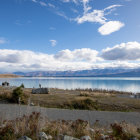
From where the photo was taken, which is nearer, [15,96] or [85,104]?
[85,104]

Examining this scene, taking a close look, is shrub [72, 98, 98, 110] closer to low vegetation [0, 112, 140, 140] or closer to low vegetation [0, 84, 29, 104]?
low vegetation [0, 84, 29, 104]

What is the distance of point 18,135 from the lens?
4.46 meters

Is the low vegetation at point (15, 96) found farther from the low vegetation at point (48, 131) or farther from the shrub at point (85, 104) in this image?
the low vegetation at point (48, 131)

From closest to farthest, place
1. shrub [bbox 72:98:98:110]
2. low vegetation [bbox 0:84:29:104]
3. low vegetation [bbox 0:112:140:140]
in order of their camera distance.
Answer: low vegetation [bbox 0:112:140:140] → shrub [bbox 72:98:98:110] → low vegetation [bbox 0:84:29:104]

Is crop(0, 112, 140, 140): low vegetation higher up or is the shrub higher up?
crop(0, 112, 140, 140): low vegetation

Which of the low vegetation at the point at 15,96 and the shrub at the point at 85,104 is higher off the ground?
the low vegetation at the point at 15,96

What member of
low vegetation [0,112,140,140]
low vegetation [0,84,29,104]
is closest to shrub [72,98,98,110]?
low vegetation [0,84,29,104]

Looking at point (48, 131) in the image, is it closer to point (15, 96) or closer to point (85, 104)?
point (85, 104)

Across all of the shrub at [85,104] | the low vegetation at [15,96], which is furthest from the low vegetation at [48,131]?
the low vegetation at [15,96]

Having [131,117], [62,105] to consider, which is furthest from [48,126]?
[62,105]

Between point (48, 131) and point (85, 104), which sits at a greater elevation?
point (48, 131)

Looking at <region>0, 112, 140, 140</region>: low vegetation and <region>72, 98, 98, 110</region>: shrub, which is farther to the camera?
<region>72, 98, 98, 110</region>: shrub

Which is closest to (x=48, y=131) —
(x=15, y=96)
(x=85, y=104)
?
(x=85, y=104)

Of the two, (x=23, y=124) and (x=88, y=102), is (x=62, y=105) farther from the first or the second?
(x=23, y=124)
